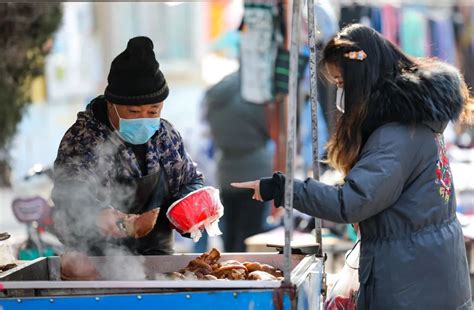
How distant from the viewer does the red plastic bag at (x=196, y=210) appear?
9.66ft

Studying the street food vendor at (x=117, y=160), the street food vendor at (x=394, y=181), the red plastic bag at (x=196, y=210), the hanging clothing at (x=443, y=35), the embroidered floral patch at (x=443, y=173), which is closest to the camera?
the street food vendor at (x=394, y=181)

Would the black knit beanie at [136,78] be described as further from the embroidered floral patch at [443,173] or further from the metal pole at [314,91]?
the embroidered floral patch at [443,173]

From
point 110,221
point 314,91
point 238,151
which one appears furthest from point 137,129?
point 238,151

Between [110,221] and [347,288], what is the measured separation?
36.2 inches

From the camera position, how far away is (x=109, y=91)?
3.13 metres

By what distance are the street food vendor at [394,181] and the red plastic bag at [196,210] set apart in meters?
0.25

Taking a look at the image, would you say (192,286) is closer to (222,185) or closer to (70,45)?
(222,185)

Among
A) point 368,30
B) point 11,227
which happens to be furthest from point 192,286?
point 11,227

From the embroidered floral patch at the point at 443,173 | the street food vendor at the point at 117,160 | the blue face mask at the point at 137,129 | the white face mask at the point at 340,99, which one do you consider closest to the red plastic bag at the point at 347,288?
the embroidered floral patch at the point at 443,173

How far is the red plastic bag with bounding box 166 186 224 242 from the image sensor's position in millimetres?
2943

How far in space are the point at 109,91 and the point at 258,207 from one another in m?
3.19

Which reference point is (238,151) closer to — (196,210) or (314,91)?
(314,91)

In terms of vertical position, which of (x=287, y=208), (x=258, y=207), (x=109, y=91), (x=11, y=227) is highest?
(x=109, y=91)

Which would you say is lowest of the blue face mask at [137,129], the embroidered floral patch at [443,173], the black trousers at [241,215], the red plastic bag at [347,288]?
the black trousers at [241,215]
